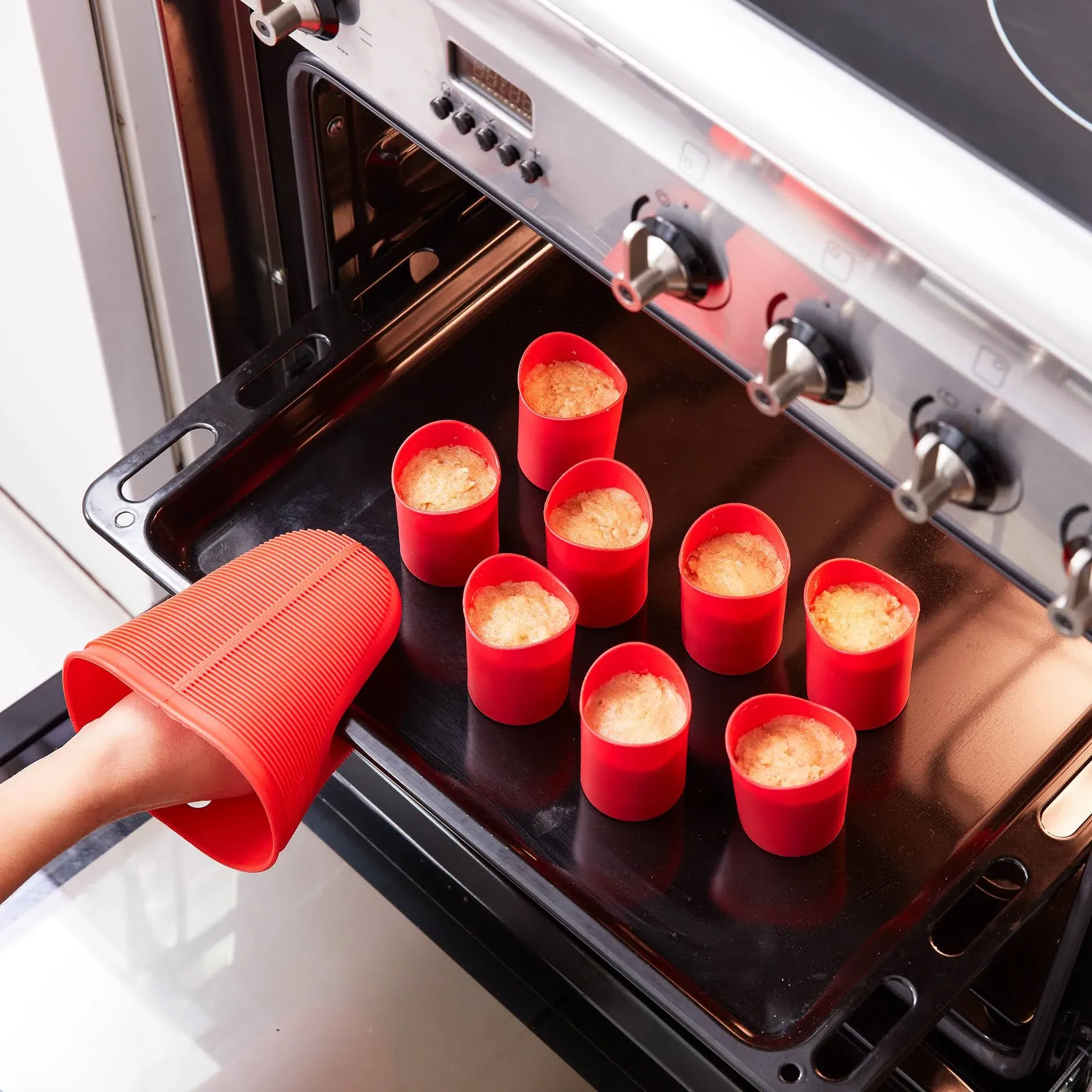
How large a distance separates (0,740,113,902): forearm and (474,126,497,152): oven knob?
0.49 meters

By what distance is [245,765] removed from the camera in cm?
94

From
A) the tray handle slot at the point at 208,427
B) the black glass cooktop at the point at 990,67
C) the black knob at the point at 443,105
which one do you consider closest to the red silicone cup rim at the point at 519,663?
the tray handle slot at the point at 208,427

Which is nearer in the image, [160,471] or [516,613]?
[516,613]

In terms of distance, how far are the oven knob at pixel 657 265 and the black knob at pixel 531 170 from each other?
0.30 feet

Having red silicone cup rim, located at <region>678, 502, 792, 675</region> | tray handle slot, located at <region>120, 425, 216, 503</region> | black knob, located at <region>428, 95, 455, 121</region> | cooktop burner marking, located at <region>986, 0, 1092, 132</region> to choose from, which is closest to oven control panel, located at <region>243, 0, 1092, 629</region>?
black knob, located at <region>428, 95, 455, 121</region>

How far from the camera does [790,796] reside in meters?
0.95

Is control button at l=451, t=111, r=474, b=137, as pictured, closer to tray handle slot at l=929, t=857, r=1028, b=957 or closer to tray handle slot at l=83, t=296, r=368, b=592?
tray handle slot at l=83, t=296, r=368, b=592

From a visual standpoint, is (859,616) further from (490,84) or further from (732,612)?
(490,84)

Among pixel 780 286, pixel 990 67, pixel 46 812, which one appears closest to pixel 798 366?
pixel 780 286

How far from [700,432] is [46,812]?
60 centimetres

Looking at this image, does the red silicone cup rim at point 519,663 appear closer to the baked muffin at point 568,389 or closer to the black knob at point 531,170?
the baked muffin at point 568,389

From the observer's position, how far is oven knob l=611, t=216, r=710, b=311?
77cm

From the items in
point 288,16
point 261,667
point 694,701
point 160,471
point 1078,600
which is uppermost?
point 288,16

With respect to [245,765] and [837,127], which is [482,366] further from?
[837,127]
